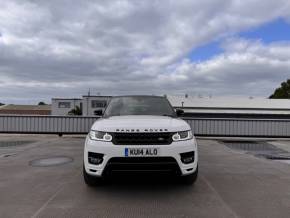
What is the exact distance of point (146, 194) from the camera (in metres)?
5.36

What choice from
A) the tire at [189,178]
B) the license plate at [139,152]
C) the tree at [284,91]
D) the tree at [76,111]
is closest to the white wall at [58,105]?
the tree at [76,111]

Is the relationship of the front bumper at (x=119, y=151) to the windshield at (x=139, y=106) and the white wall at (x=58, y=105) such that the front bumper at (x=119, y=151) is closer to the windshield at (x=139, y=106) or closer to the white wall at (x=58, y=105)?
the windshield at (x=139, y=106)

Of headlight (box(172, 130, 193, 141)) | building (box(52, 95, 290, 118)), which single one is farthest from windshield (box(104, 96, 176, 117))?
building (box(52, 95, 290, 118))

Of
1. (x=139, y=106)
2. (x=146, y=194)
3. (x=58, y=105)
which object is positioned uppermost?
(x=58, y=105)

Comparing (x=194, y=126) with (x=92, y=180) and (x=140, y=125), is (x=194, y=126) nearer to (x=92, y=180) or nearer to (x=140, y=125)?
(x=92, y=180)

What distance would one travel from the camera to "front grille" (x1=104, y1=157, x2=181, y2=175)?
4.91 meters

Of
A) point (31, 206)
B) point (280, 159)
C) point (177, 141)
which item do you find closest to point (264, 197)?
point (177, 141)

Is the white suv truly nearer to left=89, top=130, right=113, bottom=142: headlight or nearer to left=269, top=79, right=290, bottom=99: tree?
left=89, top=130, right=113, bottom=142: headlight

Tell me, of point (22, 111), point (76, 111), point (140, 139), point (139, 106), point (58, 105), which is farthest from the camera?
point (22, 111)

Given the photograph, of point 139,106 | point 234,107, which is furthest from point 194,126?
point 234,107

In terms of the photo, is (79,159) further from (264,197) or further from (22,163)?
(264,197)

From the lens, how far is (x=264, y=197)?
212 inches

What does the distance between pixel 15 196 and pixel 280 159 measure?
8.13 meters

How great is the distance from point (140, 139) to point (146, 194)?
102 centimetres
